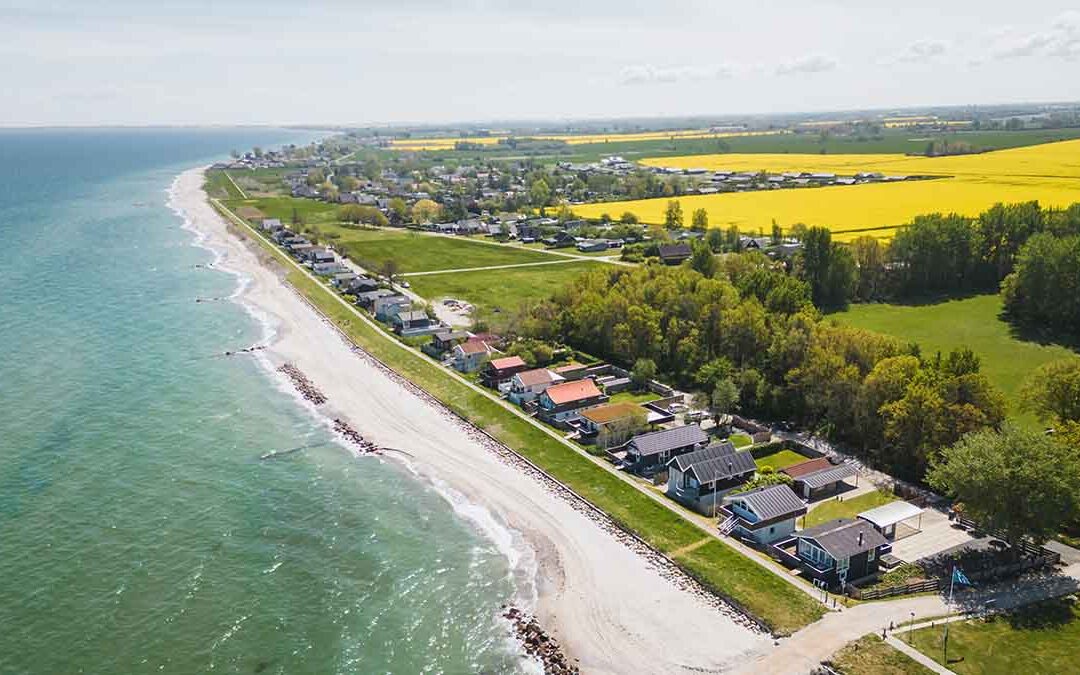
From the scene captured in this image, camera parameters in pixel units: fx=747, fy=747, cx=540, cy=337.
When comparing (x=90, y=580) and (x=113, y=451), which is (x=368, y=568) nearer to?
(x=90, y=580)

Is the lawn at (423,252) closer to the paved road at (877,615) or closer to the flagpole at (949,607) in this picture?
the paved road at (877,615)

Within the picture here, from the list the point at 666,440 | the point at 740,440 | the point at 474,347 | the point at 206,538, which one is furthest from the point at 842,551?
the point at 474,347

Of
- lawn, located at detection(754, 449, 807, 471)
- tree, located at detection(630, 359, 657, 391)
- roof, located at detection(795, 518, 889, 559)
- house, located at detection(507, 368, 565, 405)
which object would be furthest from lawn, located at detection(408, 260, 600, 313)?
roof, located at detection(795, 518, 889, 559)

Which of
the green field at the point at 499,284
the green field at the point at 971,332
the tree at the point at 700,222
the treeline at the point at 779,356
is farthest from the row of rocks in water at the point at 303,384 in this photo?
the tree at the point at 700,222

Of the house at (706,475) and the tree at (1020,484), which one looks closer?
the tree at (1020,484)

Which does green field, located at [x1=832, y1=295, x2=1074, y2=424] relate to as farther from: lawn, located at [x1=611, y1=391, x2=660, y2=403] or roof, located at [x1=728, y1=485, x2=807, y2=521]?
lawn, located at [x1=611, y1=391, x2=660, y2=403]
